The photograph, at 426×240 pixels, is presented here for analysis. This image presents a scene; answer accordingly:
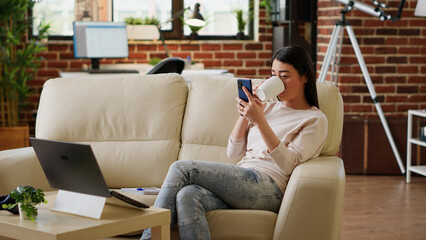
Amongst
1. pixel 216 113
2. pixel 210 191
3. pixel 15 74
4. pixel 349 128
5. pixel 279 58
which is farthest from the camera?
pixel 15 74

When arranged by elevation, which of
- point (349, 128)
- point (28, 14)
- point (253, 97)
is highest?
point (28, 14)

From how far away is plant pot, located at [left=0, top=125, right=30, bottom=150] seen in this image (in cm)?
530

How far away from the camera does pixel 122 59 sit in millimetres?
6051

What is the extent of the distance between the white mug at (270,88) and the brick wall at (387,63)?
104 inches

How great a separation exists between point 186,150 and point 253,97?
571mm

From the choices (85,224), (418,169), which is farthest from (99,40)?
(85,224)

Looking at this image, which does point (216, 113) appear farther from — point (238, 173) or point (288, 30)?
point (288, 30)

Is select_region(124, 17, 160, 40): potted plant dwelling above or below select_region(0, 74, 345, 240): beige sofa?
above

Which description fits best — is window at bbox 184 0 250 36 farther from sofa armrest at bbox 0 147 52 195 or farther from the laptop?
the laptop

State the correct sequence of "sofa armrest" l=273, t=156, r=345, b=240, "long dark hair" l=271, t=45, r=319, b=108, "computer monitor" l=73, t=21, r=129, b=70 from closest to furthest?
"sofa armrest" l=273, t=156, r=345, b=240 → "long dark hair" l=271, t=45, r=319, b=108 → "computer monitor" l=73, t=21, r=129, b=70

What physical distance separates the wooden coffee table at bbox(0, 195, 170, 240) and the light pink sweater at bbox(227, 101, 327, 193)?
0.61m

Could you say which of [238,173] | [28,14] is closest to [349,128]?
[238,173]

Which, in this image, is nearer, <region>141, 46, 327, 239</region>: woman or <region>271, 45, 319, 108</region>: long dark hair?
<region>141, 46, 327, 239</region>: woman

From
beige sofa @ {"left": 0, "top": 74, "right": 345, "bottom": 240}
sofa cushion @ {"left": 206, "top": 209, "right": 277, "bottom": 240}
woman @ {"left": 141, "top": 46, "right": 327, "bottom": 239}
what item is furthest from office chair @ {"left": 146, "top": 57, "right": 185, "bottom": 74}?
sofa cushion @ {"left": 206, "top": 209, "right": 277, "bottom": 240}
